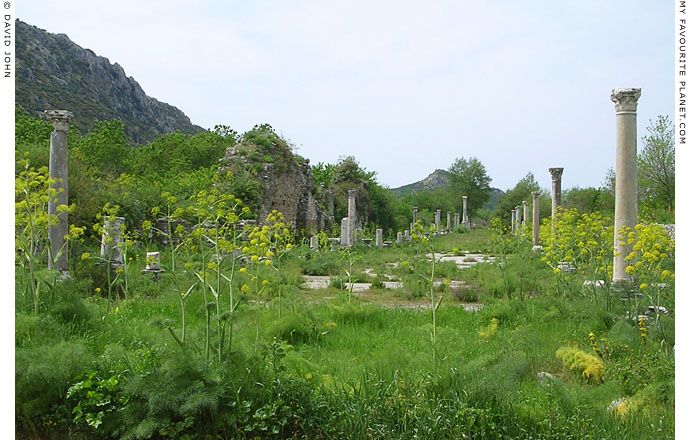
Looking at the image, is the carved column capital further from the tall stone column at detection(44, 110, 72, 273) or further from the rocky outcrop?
the rocky outcrop

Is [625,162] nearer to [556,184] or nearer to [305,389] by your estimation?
[305,389]

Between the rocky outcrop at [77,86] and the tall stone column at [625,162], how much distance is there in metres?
33.1

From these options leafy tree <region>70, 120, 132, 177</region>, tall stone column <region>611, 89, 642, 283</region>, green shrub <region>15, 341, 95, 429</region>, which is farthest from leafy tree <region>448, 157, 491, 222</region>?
green shrub <region>15, 341, 95, 429</region>

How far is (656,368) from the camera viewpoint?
4188mm

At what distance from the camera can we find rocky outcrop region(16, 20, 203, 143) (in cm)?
3953

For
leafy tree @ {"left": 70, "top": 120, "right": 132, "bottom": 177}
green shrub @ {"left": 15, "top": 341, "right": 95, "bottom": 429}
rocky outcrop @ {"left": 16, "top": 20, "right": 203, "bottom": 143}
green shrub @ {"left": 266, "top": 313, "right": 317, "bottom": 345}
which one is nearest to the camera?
green shrub @ {"left": 15, "top": 341, "right": 95, "bottom": 429}

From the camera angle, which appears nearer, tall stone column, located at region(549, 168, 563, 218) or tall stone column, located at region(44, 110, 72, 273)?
tall stone column, located at region(44, 110, 72, 273)

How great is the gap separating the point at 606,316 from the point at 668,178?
23.2m

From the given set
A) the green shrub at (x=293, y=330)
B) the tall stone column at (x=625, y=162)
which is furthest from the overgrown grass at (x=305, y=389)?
the tall stone column at (x=625, y=162)

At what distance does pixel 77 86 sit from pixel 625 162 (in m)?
51.4

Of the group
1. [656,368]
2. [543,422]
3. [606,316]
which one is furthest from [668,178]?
[543,422]

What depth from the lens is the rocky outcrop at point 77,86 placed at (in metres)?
39.5

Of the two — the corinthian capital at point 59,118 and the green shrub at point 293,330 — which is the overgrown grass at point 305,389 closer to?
the green shrub at point 293,330

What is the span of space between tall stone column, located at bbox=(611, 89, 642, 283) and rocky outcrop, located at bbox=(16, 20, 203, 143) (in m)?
33.1
